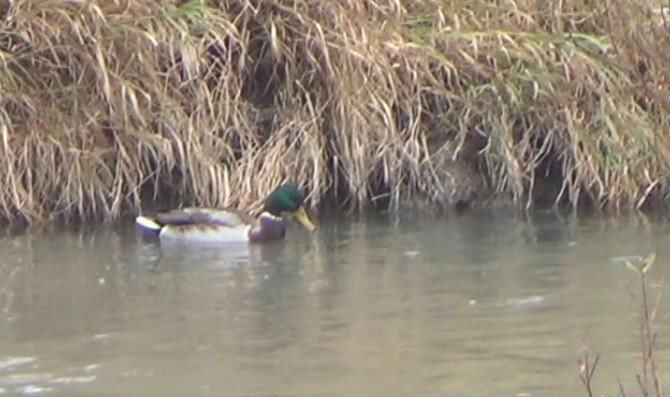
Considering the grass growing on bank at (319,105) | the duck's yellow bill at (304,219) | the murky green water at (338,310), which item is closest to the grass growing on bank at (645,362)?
the murky green water at (338,310)

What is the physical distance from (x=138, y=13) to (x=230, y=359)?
430 centimetres

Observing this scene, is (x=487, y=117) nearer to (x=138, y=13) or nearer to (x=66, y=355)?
(x=138, y=13)

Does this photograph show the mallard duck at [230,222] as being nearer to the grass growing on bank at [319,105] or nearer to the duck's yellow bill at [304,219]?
the duck's yellow bill at [304,219]

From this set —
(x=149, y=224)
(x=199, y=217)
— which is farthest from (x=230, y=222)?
(x=149, y=224)

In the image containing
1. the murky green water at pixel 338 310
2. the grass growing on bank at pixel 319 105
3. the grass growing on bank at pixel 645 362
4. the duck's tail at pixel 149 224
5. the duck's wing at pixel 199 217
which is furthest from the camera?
the grass growing on bank at pixel 319 105

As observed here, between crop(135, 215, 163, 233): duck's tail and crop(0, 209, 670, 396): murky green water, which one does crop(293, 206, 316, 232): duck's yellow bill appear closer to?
crop(0, 209, 670, 396): murky green water

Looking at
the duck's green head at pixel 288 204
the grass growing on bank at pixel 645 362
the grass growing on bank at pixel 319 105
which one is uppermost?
the grass growing on bank at pixel 319 105

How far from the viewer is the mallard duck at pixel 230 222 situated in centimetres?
1091

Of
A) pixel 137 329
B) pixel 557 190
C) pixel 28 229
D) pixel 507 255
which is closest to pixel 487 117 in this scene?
pixel 557 190

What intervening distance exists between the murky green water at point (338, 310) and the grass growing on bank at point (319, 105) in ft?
1.14

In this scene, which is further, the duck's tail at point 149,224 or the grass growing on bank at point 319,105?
the grass growing on bank at point 319,105

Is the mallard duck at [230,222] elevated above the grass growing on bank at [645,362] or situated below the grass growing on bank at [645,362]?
above

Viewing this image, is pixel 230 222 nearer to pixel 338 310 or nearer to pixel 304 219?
pixel 304 219

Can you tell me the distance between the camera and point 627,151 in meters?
11.3
